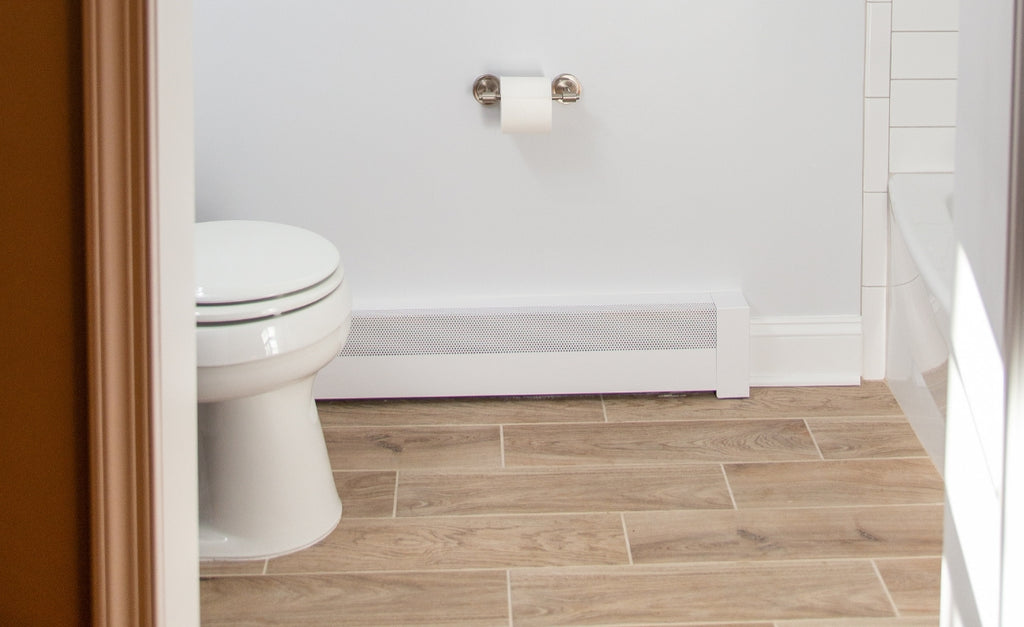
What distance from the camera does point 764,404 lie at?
2.53 m

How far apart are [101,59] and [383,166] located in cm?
134

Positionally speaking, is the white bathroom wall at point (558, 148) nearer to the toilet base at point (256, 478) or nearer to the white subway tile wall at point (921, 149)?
the white subway tile wall at point (921, 149)

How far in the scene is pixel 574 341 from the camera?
100.0 inches

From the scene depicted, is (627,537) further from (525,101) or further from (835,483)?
(525,101)

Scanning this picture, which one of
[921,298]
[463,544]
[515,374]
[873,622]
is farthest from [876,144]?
[463,544]

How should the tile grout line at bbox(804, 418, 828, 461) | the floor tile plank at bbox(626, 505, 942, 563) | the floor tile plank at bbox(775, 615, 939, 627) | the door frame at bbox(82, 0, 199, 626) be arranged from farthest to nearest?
1. the tile grout line at bbox(804, 418, 828, 461)
2. the floor tile plank at bbox(626, 505, 942, 563)
3. the floor tile plank at bbox(775, 615, 939, 627)
4. the door frame at bbox(82, 0, 199, 626)

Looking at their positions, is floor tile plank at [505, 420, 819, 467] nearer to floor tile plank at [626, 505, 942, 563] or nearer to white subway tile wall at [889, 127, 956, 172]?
floor tile plank at [626, 505, 942, 563]

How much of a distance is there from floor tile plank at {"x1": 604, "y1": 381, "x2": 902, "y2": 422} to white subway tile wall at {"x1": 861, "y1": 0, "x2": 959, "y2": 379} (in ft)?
1.01

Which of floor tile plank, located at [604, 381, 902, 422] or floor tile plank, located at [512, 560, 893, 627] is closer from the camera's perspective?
floor tile plank, located at [512, 560, 893, 627]

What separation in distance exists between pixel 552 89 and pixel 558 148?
124 millimetres

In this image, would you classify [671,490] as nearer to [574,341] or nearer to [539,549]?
[539,549]

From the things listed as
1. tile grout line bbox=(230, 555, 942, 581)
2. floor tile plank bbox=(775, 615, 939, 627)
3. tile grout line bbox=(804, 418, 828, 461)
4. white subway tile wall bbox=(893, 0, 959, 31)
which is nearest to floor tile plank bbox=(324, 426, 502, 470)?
tile grout line bbox=(230, 555, 942, 581)

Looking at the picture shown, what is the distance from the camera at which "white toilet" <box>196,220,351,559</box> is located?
6.08 ft

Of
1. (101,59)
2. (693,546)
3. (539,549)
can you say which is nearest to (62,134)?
(101,59)
